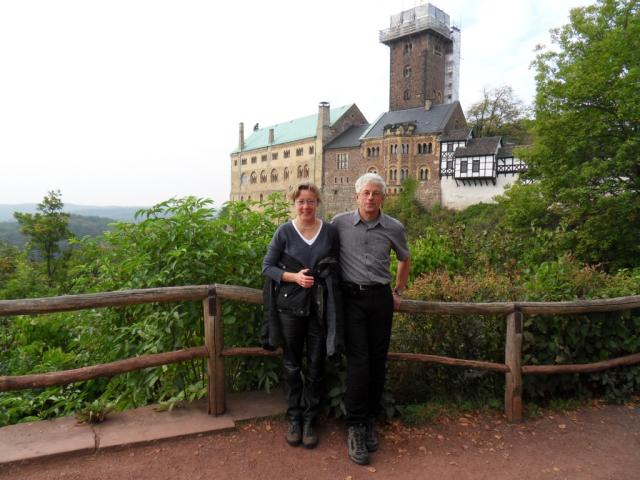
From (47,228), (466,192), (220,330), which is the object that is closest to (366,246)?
(220,330)

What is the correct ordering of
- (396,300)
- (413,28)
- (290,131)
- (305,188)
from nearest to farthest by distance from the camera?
(305,188)
(396,300)
(413,28)
(290,131)

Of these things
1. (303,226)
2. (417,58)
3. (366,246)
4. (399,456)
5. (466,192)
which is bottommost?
(399,456)

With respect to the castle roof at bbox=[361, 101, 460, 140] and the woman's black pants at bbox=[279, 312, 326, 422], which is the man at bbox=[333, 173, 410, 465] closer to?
the woman's black pants at bbox=[279, 312, 326, 422]

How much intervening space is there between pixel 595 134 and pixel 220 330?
17.0 metres

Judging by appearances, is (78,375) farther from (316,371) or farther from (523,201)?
(523,201)

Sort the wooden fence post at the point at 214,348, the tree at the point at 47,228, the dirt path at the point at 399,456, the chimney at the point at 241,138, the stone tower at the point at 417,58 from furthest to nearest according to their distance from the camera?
the chimney at the point at 241,138 → the stone tower at the point at 417,58 → the tree at the point at 47,228 → the wooden fence post at the point at 214,348 → the dirt path at the point at 399,456

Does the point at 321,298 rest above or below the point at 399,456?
above

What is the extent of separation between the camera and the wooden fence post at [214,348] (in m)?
3.55

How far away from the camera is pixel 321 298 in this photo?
312cm

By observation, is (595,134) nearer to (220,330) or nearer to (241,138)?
(220,330)

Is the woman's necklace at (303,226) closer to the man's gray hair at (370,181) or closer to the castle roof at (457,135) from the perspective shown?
the man's gray hair at (370,181)

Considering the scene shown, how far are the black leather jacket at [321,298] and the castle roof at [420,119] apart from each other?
40309mm

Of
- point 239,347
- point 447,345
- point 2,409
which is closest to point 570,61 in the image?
point 447,345

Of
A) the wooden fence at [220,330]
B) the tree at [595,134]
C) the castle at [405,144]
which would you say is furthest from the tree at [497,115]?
the wooden fence at [220,330]
